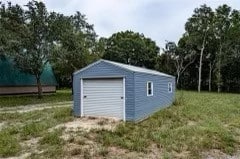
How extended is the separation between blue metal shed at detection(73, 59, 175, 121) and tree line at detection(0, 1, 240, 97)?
11.0 meters

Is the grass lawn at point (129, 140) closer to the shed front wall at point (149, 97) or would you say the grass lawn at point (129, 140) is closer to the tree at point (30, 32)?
the shed front wall at point (149, 97)

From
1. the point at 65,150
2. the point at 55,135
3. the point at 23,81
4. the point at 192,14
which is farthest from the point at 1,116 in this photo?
the point at 192,14

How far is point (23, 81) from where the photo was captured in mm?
32969

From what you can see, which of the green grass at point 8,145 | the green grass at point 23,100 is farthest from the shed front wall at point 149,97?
the green grass at point 23,100

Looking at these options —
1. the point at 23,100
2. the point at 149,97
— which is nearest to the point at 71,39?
the point at 23,100

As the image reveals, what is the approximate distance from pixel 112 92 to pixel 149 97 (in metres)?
2.52

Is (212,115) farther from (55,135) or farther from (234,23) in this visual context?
(234,23)

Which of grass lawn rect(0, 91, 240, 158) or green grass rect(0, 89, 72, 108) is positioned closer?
grass lawn rect(0, 91, 240, 158)

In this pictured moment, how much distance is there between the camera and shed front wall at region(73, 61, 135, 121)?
48.3 ft

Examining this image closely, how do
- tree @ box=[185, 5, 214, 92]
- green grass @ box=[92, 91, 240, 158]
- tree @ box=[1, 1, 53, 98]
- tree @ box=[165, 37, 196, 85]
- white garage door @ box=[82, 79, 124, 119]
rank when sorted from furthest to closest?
tree @ box=[165, 37, 196, 85] → tree @ box=[185, 5, 214, 92] → tree @ box=[1, 1, 53, 98] → white garage door @ box=[82, 79, 124, 119] → green grass @ box=[92, 91, 240, 158]

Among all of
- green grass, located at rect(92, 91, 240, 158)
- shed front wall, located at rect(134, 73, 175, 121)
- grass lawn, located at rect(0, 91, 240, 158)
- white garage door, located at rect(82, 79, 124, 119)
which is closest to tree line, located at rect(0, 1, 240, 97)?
shed front wall, located at rect(134, 73, 175, 121)

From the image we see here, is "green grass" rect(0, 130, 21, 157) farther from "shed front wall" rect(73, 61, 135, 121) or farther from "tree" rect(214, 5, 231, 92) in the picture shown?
"tree" rect(214, 5, 231, 92)

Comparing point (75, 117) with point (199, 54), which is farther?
point (199, 54)

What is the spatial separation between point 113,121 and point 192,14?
111ft
